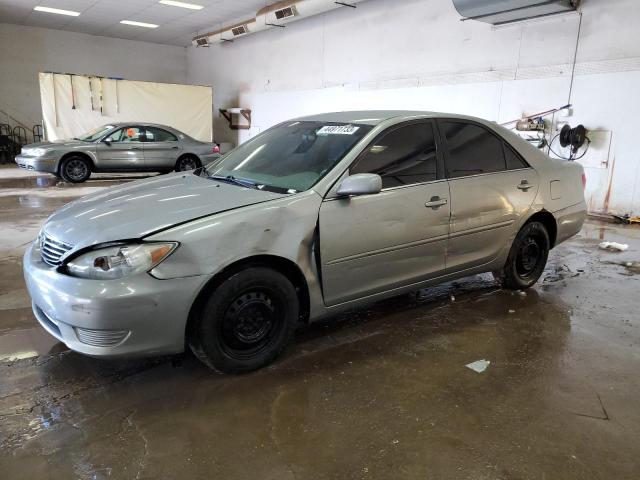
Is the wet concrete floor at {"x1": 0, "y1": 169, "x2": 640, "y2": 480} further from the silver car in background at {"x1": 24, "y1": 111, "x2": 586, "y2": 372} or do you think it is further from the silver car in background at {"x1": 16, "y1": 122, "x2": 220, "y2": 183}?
the silver car in background at {"x1": 16, "y1": 122, "x2": 220, "y2": 183}

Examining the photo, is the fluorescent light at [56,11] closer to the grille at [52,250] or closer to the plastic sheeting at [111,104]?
the plastic sheeting at [111,104]

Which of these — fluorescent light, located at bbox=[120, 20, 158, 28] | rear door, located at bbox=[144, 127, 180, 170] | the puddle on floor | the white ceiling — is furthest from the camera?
fluorescent light, located at bbox=[120, 20, 158, 28]

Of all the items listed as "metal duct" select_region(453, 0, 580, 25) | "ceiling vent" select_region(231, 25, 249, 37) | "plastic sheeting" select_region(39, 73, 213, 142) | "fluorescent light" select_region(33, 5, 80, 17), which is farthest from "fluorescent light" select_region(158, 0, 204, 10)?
"metal duct" select_region(453, 0, 580, 25)

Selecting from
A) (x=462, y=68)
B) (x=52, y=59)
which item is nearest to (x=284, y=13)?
(x=462, y=68)

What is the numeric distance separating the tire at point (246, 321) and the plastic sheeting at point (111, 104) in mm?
12830

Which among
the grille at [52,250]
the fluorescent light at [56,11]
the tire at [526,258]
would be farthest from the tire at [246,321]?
the fluorescent light at [56,11]

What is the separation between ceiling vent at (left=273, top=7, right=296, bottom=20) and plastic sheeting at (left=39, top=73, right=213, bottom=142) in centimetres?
400

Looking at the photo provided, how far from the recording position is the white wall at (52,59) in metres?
16.6

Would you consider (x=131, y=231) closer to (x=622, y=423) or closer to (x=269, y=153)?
(x=269, y=153)

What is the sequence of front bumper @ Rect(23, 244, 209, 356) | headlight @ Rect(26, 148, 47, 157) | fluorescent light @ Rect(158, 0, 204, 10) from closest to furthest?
front bumper @ Rect(23, 244, 209, 356), headlight @ Rect(26, 148, 47, 157), fluorescent light @ Rect(158, 0, 204, 10)

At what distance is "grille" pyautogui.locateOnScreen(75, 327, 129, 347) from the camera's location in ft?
7.23

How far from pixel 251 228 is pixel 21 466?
1.37 meters

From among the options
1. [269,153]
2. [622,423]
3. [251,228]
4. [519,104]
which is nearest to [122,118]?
[519,104]

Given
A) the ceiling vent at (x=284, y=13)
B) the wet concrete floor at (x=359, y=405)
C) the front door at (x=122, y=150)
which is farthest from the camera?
the ceiling vent at (x=284, y=13)
